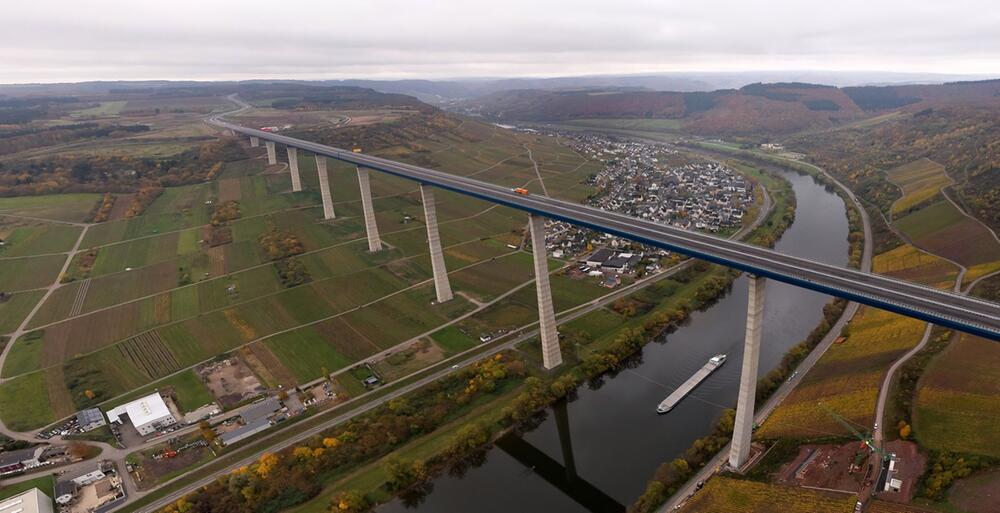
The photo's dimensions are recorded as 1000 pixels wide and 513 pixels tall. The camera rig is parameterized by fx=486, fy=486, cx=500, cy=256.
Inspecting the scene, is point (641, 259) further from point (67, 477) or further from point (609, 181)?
point (67, 477)

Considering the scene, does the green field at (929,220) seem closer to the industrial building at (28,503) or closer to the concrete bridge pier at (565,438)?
the concrete bridge pier at (565,438)

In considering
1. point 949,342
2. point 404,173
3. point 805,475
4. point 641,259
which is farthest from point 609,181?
point 805,475

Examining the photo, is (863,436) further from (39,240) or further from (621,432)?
(39,240)

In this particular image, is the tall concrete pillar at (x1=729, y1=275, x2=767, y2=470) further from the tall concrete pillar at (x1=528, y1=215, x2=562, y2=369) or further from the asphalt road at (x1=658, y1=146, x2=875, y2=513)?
the tall concrete pillar at (x1=528, y1=215, x2=562, y2=369)

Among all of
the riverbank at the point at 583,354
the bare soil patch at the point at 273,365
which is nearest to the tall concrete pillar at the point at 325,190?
the bare soil patch at the point at 273,365

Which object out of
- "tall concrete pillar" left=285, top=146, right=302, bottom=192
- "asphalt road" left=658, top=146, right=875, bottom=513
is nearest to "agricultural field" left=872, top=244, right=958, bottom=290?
"asphalt road" left=658, top=146, right=875, bottom=513

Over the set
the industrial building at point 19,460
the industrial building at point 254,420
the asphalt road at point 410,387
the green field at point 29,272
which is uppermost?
the green field at point 29,272
